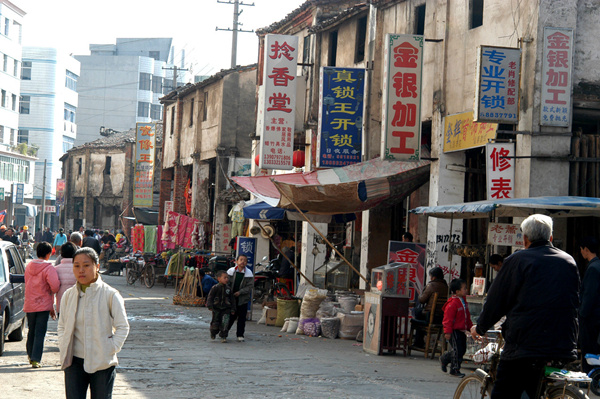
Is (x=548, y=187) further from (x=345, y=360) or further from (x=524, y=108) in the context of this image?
(x=345, y=360)

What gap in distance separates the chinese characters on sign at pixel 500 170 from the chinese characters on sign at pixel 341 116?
601cm

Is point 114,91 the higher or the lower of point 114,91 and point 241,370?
the higher

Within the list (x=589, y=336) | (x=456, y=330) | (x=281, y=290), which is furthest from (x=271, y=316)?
(x=589, y=336)

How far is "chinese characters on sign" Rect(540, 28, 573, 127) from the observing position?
1335cm

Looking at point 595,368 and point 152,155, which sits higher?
point 152,155

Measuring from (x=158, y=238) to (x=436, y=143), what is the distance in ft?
62.7

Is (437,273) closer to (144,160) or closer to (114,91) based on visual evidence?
(144,160)

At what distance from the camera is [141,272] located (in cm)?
2881

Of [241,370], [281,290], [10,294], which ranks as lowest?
[241,370]

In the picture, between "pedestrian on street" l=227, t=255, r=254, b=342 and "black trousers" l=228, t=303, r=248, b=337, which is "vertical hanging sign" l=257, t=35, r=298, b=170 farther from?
"black trousers" l=228, t=303, r=248, b=337

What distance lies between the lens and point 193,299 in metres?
21.2

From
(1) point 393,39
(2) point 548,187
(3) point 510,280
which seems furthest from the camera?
(1) point 393,39

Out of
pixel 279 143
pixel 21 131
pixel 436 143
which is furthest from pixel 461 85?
pixel 21 131

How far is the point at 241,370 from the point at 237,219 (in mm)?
18793
